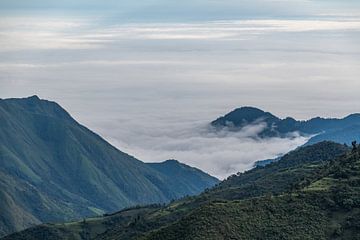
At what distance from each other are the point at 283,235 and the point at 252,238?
19.9 feet

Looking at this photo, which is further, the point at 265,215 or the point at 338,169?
the point at 338,169

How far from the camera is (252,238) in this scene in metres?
156

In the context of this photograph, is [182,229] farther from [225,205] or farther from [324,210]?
[324,210]

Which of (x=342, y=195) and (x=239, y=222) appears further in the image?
(x=342, y=195)

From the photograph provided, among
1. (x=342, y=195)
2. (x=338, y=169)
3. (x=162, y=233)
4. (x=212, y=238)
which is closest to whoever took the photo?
(x=212, y=238)

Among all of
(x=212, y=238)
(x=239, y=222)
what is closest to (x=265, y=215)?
(x=239, y=222)

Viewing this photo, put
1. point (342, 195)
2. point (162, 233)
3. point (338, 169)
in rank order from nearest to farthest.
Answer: point (162, 233) < point (342, 195) < point (338, 169)

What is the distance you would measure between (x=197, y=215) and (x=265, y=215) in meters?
13.5

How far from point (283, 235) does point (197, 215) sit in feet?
55.9

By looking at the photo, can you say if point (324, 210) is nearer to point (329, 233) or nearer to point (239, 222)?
point (329, 233)

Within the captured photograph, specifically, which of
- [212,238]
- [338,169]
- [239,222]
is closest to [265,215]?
[239,222]

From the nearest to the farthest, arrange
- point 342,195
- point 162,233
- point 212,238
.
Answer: point 212,238, point 162,233, point 342,195

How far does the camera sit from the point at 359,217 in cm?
16325

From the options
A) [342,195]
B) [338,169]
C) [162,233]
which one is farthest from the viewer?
[338,169]
